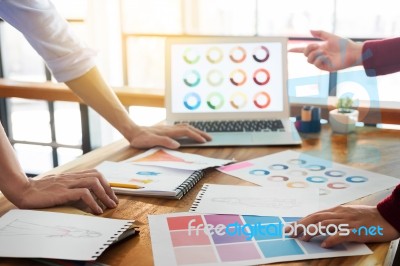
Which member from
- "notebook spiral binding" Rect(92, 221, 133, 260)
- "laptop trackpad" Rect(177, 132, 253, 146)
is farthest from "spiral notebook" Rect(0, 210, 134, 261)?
"laptop trackpad" Rect(177, 132, 253, 146)

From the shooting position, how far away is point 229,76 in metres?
1.60

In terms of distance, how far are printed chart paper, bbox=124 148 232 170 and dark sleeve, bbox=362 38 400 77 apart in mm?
505

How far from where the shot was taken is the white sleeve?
1321 mm

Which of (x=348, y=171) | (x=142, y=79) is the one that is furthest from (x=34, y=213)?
(x=142, y=79)

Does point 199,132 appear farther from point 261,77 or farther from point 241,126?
point 261,77

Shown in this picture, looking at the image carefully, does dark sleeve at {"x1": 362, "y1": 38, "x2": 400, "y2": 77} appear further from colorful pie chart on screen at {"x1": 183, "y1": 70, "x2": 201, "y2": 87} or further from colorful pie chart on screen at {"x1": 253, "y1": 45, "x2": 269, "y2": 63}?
colorful pie chart on screen at {"x1": 183, "y1": 70, "x2": 201, "y2": 87}

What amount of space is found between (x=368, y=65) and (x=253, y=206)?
67cm

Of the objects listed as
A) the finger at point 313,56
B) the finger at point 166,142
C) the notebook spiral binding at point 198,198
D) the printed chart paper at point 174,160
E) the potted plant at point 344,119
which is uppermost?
the finger at point 313,56

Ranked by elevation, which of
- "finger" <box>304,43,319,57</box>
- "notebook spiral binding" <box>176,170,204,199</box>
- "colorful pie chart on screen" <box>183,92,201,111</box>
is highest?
"finger" <box>304,43,319,57</box>

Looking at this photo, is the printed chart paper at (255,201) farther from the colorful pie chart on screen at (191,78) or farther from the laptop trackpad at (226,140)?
the colorful pie chart on screen at (191,78)

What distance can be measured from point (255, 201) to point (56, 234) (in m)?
0.38

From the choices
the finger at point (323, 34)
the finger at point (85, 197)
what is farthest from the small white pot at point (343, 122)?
the finger at point (85, 197)

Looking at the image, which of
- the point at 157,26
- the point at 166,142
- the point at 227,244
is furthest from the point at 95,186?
the point at 157,26

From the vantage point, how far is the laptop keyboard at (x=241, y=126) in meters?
1.54
